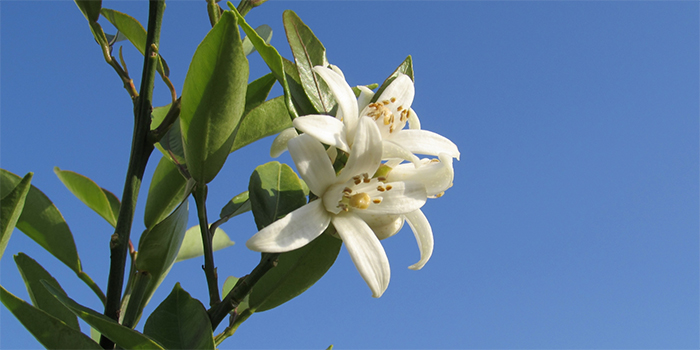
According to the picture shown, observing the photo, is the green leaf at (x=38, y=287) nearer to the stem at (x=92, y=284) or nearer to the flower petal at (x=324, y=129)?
the stem at (x=92, y=284)

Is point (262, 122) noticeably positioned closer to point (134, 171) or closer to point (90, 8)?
point (134, 171)

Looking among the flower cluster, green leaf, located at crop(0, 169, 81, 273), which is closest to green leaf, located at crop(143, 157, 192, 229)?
green leaf, located at crop(0, 169, 81, 273)

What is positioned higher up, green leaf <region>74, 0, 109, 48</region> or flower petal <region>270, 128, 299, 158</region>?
green leaf <region>74, 0, 109, 48</region>

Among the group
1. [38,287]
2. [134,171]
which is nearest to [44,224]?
[38,287]

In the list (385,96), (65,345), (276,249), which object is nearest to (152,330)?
(65,345)

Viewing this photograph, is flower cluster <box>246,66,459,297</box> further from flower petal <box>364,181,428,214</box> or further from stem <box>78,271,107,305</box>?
stem <box>78,271,107,305</box>

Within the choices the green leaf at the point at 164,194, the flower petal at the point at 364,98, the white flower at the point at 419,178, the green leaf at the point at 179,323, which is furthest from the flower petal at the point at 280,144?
the green leaf at the point at 164,194
